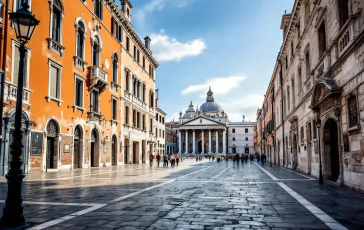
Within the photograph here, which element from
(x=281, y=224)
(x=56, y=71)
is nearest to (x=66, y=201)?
(x=281, y=224)

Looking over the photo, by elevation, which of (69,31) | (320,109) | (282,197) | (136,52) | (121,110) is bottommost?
(282,197)

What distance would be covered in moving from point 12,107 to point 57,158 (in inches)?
206

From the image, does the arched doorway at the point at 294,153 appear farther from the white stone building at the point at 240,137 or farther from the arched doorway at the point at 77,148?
the white stone building at the point at 240,137

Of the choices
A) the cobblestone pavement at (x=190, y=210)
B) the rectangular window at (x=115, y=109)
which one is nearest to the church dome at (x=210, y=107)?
the rectangular window at (x=115, y=109)

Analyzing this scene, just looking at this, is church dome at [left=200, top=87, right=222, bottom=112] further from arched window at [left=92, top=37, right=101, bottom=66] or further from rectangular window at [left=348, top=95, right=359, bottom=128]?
rectangular window at [left=348, top=95, right=359, bottom=128]

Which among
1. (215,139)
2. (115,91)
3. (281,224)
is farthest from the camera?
(215,139)

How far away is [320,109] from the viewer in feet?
45.9

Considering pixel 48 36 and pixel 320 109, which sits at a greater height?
pixel 48 36

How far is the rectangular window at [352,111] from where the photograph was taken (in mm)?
9773

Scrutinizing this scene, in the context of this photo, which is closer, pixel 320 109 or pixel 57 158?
pixel 320 109

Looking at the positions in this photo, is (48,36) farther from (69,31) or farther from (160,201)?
(160,201)

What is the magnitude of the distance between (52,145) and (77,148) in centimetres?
335

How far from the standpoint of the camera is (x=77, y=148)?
76.0 ft

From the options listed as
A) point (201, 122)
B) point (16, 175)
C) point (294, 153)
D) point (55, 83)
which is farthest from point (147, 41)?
point (201, 122)
